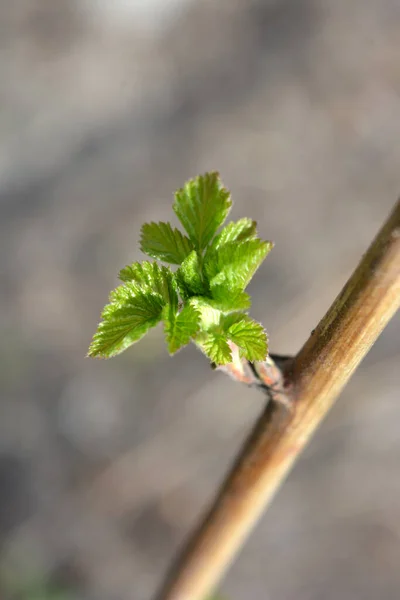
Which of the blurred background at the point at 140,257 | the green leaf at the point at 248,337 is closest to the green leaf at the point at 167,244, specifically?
the green leaf at the point at 248,337

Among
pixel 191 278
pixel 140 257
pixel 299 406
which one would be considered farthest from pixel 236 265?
pixel 140 257

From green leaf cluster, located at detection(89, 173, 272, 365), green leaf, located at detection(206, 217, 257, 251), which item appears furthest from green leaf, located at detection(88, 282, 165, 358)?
green leaf, located at detection(206, 217, 257, 251)

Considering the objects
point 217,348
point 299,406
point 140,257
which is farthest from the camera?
point 140,257

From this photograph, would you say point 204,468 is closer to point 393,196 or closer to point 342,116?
point 393,196

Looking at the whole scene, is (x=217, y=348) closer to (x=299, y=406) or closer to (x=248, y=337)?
(x=248, y=337)

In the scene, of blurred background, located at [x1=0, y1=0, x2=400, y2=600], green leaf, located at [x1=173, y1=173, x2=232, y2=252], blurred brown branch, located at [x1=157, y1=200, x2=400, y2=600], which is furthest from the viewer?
blurred background, located at [x1=0, y1=0, x2=400, y2=600]

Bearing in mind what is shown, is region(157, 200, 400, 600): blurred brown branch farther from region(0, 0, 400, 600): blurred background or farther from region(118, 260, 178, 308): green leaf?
region(0, 0, 400, 600): blurred background
